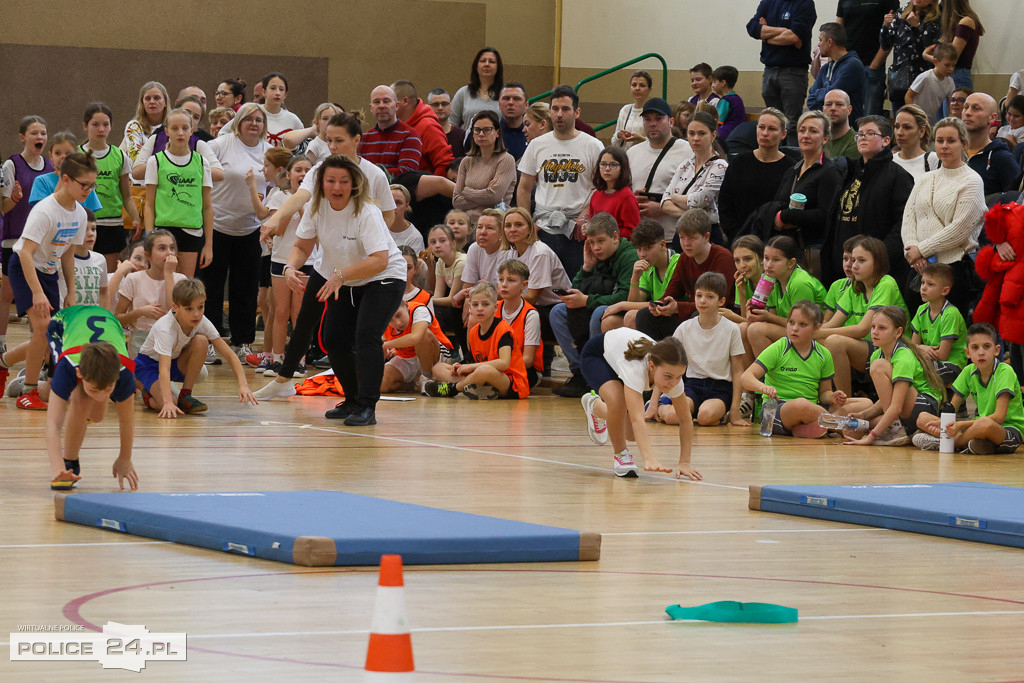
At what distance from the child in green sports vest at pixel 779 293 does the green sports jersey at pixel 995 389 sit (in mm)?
1468

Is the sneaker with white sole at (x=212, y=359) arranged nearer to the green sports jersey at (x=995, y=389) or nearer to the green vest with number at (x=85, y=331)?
the green vest with number at (x=85, y=331)

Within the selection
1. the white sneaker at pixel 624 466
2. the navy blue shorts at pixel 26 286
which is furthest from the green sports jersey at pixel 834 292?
the navy blue shorts at pixel 26 286

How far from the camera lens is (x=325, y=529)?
4789 mm

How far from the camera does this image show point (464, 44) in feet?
60.3

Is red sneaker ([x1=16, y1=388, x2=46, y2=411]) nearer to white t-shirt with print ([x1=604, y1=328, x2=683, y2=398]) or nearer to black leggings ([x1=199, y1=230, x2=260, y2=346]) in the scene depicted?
black leggings ([x1=199, y1=230, x2=260, y2=346])

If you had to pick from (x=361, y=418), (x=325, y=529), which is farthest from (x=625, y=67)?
(x=325, y=529)

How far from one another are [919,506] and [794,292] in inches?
174

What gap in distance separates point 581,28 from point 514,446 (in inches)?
440

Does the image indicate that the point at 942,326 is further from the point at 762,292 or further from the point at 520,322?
the point at 520,322

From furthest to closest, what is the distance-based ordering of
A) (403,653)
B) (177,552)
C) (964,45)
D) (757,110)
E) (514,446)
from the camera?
1. (757,110)
2. (964,45)
3. (514,446)
4. (177,552)
5. (403,653)

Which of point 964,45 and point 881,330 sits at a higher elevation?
point 964,45

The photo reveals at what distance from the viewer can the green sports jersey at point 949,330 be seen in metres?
9.43

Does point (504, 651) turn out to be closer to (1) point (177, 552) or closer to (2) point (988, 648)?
(2) point (988, 648)

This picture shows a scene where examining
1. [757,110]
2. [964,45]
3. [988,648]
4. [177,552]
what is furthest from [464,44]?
[988,648]
